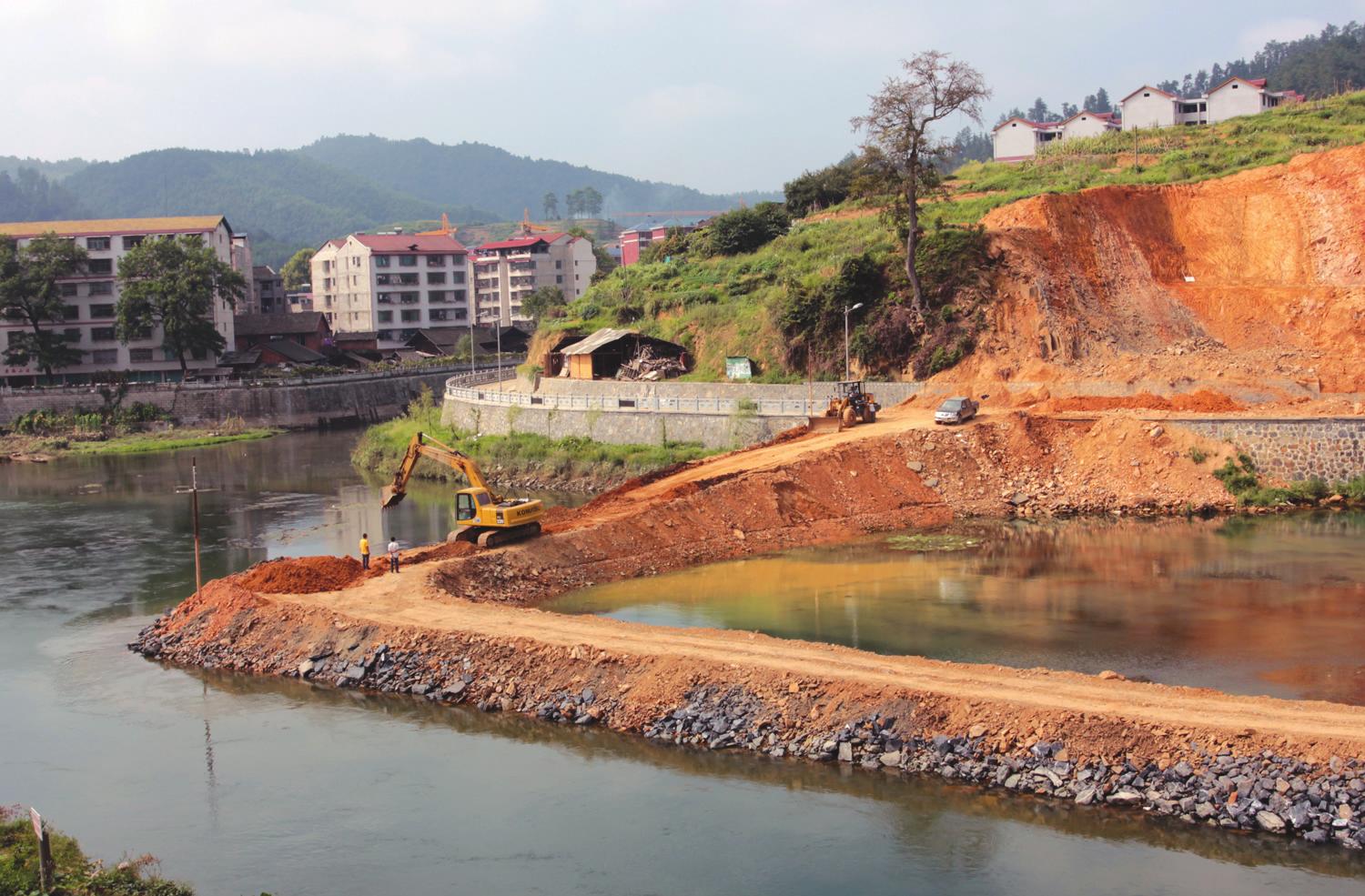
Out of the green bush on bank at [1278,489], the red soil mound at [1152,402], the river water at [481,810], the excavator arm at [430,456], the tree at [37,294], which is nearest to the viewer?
the river water at [481,810]

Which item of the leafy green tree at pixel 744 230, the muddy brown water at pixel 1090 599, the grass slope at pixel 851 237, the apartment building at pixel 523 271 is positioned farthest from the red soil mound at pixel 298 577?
the apartment building at pixel 523 271

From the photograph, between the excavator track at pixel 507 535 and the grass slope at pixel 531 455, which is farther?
the grass slope at pixel 531 455

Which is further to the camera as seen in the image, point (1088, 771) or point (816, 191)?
point (816, 191)

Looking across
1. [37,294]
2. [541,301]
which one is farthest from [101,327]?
[541,301]

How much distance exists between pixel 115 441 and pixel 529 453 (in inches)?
1265

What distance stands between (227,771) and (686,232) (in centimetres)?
7058

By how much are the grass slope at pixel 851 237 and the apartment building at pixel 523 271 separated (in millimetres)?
47352

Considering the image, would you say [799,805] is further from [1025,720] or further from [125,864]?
[125,864]

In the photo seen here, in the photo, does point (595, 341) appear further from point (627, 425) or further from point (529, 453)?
point (627, 425)

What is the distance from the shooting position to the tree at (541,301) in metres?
110

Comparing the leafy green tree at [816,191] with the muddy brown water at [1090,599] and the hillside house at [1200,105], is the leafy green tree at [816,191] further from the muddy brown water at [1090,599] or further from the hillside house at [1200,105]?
the muddy brown water at [1090,599]

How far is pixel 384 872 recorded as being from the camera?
17.8 m

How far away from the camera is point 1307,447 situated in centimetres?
4056

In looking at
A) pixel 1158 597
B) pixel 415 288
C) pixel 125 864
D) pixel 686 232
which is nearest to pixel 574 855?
pixel 125 864
